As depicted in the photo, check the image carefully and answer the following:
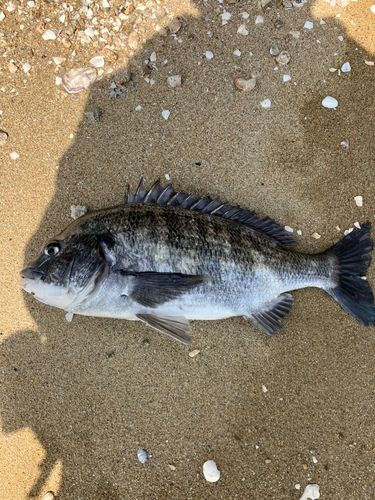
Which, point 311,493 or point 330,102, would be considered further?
point 330,102

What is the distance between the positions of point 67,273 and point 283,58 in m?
2.60

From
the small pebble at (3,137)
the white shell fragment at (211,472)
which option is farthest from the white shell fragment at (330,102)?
the white shell fragment at (211,472)

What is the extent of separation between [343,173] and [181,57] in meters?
1.81

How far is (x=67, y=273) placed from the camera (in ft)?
7.14

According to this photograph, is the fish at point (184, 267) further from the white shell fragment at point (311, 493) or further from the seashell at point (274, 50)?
the seashell at point (274, 50)

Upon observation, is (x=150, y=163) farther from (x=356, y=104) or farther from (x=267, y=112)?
(x=356, y=104)

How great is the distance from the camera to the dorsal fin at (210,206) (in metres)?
2.49

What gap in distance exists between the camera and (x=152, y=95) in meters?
2.81

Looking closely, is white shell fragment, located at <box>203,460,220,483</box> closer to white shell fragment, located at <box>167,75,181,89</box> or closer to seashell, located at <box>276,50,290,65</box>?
white shell fragment, located at <box>167,75,181,89</box>

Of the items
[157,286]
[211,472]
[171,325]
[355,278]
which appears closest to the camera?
[157,286]

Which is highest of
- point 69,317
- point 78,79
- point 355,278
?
point 78,79

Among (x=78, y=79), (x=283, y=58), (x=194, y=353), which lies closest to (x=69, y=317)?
(x=194, y=353)

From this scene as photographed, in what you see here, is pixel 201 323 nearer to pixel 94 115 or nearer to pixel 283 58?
pixel 94 115

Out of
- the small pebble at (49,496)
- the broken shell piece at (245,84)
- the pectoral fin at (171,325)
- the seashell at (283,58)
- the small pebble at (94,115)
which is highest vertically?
the seashell at (283,58)
